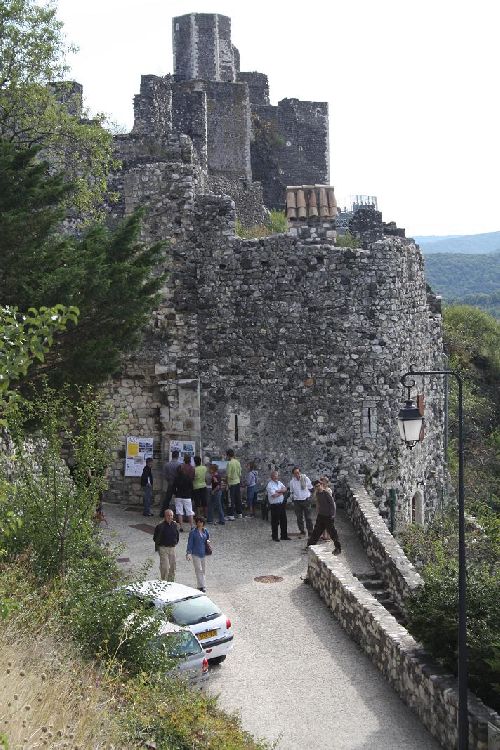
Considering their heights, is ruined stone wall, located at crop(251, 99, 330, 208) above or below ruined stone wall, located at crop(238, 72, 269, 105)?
below

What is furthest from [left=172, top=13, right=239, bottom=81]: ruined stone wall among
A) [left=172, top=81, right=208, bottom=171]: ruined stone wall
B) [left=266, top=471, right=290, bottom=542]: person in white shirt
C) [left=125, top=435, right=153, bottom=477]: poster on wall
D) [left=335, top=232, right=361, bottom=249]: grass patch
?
[left=266, top=471, right=290, bottom=542]: person in white shirt

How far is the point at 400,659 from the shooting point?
13.5 metres

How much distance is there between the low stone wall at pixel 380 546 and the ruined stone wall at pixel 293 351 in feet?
2.49

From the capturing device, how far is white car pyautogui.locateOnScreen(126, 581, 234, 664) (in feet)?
43.9

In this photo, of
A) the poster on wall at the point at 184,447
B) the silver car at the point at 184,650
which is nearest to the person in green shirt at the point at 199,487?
the poster on wall at the point at 184,447

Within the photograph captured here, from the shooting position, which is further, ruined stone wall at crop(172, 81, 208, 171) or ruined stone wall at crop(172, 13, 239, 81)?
ruined stone wall at crop(172, 13, 239, 81)

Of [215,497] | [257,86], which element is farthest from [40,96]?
[257,86]

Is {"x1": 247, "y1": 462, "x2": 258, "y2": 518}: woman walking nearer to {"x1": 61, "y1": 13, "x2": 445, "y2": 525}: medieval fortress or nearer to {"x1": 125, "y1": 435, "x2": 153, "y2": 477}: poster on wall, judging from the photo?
{"x1": 61, "y1": 13, "x2": 445, "y2": 525}: medieval fortress

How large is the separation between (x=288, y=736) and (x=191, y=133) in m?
26.8

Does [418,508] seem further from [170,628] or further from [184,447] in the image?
[170,628]

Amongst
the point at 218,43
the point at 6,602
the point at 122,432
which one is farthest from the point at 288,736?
the point at 218,43

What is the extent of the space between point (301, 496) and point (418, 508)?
5394 mm

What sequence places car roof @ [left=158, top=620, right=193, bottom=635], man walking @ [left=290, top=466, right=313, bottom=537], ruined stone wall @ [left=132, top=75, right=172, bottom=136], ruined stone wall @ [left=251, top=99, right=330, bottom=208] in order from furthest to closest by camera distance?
ruined stone wall @ [left=251, top=99, right=330, bottom=208], ruined stone wall @ [left=132, top=75, right=172, bottom=136], man walking @ [left=290, top=466, right=313, bottom=537], car roof @ [left=158, top=620, right=193, bottom=635]

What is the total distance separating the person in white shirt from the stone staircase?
2.13 metres
